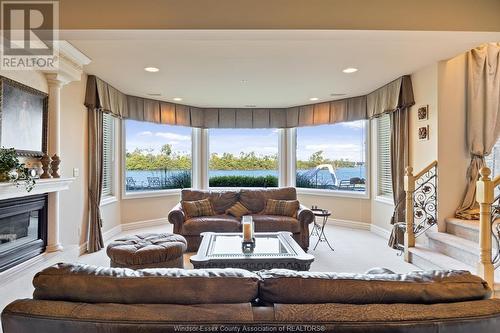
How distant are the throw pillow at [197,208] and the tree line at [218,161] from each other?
6.51 feet

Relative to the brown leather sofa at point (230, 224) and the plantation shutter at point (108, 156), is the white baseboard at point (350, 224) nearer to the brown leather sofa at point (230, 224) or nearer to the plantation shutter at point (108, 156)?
the brown leather sofa at point (230, 224)

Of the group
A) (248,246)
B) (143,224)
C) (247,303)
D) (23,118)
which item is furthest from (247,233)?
(143,224)

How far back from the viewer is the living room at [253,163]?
1.24 metres

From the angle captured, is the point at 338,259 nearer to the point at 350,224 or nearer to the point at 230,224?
the point at 230,224

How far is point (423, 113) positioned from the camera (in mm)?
4438

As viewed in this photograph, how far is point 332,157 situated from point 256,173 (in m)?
1.84

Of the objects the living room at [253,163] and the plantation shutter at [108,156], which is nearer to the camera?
the living room at [253,163]

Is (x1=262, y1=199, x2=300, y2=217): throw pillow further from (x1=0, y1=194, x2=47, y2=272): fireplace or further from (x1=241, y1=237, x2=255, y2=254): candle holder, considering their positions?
(x1=0, y1=194, x2=47, y2=272): fireplace

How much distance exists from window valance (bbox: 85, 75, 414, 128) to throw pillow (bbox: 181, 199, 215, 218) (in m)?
2.04

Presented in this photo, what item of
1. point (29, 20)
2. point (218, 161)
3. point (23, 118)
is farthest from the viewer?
point (218, 161)

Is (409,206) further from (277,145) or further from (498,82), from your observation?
(277,145)

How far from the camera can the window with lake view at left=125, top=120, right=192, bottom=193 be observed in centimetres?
633

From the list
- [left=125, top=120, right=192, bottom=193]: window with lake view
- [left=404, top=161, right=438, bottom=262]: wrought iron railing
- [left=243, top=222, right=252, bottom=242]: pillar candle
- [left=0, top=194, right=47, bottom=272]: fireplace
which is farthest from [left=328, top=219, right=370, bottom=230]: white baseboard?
[left=0, top=194, right=47, bottom=272]: fireplace

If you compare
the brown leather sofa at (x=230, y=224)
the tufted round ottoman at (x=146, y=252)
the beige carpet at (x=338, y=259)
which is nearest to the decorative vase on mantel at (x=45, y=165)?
the beige carpet at (x=338, y=259)
